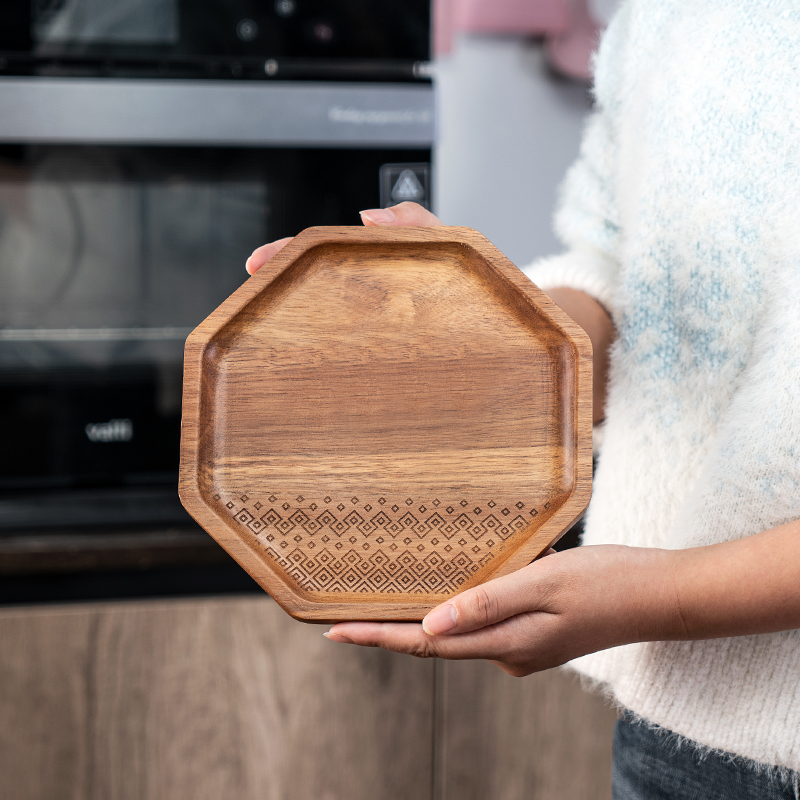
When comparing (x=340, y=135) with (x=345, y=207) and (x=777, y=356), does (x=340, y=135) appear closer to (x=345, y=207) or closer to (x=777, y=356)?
(x=345, y=207)

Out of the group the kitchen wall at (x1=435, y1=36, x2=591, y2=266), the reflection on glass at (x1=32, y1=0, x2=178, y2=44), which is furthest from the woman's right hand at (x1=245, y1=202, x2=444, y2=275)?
the kitchen wall at (x1=435, y1=36, x2=591, y2=266)

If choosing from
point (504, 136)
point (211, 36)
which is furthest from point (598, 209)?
point (504, 136)

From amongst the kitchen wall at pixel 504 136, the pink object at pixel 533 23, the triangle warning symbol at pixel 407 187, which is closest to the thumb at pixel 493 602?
the triangle warning symbol at pixel 407 187

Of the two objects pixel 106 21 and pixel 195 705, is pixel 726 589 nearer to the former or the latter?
pixel 195 705

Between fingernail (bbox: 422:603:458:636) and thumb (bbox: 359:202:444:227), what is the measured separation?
10.5 inches

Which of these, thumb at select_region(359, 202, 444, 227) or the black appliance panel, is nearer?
thumb at select_region(359, 202, 444, 227)

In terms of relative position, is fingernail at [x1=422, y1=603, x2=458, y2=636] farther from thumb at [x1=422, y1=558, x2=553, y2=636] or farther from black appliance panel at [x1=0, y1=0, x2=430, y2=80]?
black appliance panel at [x1=0, y1=0, x2=430, y2=80]

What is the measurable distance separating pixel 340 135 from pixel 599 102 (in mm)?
407

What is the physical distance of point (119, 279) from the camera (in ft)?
3.06

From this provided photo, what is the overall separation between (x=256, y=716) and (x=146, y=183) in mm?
725

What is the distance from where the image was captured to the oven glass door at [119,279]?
90 centimetres

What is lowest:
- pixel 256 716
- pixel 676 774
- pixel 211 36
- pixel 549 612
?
pixel 256 716

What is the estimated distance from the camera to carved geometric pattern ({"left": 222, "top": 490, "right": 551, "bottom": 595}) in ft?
1.56

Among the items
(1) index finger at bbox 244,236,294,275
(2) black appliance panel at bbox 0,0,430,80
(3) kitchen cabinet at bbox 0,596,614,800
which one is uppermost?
(2) black appliance panel at bbox 0,0,430,80
